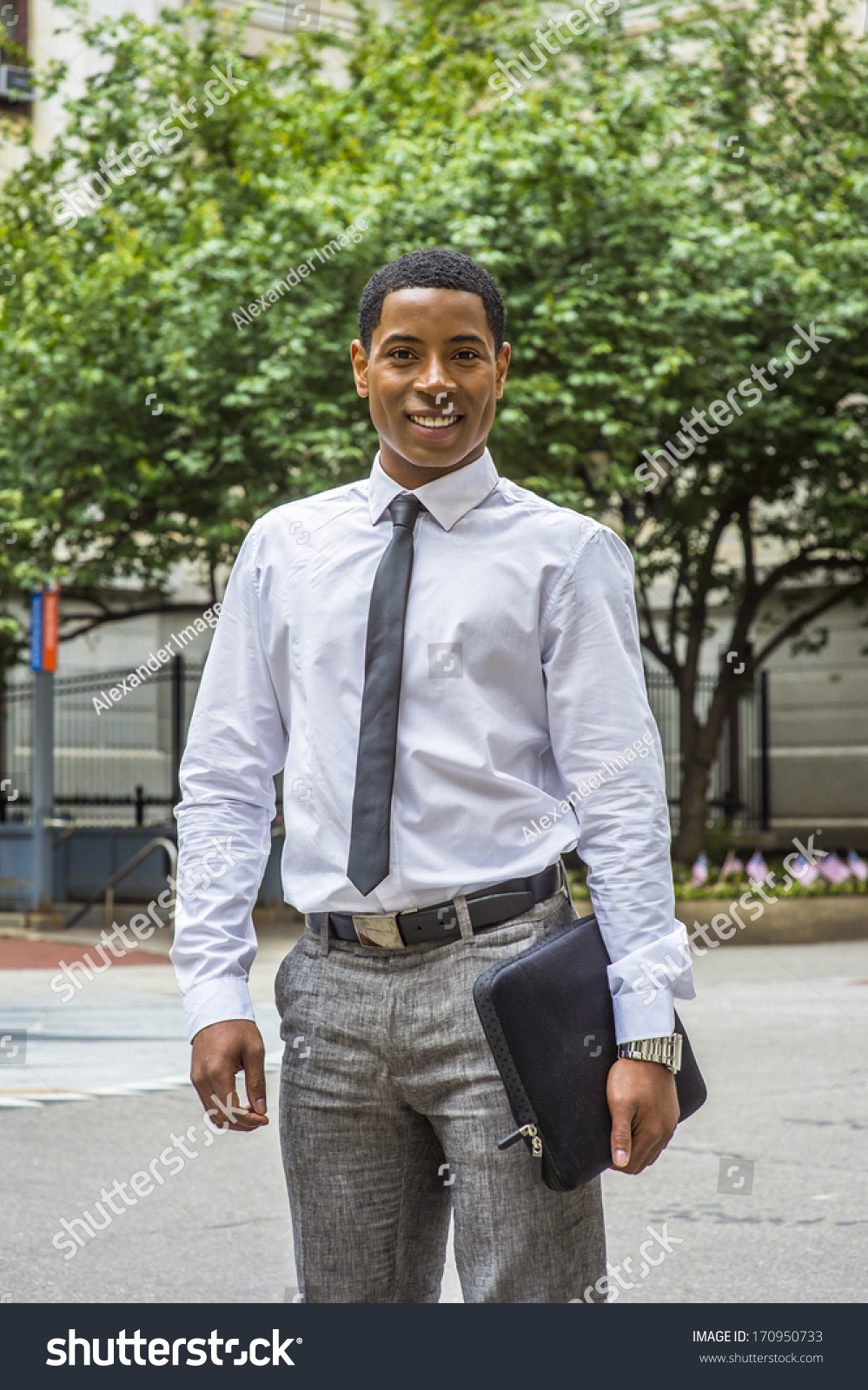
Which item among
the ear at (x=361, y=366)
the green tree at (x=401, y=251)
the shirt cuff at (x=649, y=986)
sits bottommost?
the shirt cuff at (x=649, y=986)

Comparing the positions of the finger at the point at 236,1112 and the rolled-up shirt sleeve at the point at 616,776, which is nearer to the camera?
the rolled-up shirt sleeve at the point at 616,776

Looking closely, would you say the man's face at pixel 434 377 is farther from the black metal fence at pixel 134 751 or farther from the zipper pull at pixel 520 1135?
the black metal fence at pixel 134 751

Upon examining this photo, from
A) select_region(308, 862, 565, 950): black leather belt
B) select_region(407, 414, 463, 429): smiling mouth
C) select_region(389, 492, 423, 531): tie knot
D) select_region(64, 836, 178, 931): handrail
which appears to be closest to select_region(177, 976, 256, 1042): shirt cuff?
select_region(308, 862, 565, 950): black leather belt

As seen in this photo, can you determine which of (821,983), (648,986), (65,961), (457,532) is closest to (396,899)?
(648,986)

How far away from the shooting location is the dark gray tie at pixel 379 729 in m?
2.14

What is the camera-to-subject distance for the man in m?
2.11

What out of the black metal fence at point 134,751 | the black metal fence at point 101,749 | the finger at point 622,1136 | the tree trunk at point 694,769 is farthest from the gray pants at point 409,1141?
the black metal fence at point 134,751

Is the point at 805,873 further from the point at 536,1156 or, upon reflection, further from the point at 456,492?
the point at 536,1156

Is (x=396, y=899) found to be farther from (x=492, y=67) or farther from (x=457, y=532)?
(x=492, y=67)

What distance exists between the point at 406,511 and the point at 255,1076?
2.84 ft

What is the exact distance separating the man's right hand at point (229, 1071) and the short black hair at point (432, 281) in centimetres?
106

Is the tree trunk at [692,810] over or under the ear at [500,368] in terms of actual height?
under

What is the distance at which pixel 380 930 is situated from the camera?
2.18m

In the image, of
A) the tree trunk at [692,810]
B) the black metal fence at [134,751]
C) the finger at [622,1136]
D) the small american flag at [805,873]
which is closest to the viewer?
the finger at [622,1136]
